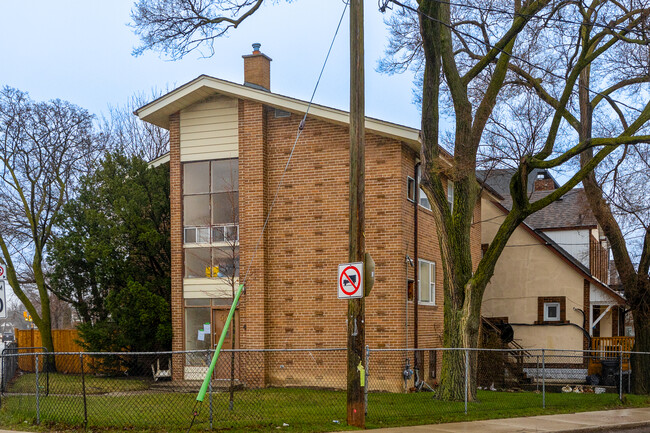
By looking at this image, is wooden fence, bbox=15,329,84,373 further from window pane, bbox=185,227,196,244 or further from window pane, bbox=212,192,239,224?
window pane, bbox=212,192,239,224

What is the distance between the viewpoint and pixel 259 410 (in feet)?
44.4

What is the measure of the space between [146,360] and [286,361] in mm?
5063

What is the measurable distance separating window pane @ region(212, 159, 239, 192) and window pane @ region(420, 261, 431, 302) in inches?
244

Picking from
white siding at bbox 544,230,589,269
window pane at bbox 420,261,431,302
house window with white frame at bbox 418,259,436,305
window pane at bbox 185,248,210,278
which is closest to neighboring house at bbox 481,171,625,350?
white siding at bbox 544,230,589,269

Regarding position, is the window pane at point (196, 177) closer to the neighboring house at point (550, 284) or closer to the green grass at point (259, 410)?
the green grass at point (259, 410)

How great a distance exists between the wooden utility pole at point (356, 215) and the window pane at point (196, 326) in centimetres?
1077

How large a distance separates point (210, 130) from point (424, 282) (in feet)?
26.3

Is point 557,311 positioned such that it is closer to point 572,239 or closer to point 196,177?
point 572,239

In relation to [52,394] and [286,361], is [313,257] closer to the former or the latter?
[286,361]

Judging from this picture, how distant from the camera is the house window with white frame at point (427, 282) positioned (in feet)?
74.6

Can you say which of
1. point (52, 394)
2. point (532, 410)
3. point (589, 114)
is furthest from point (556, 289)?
point (52, 394)

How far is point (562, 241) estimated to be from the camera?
104 feet

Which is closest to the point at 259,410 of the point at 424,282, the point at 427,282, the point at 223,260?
the point at 223,260

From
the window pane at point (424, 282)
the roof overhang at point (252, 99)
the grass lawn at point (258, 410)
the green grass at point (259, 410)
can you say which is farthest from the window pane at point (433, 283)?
the green grass at point (259, 410)
